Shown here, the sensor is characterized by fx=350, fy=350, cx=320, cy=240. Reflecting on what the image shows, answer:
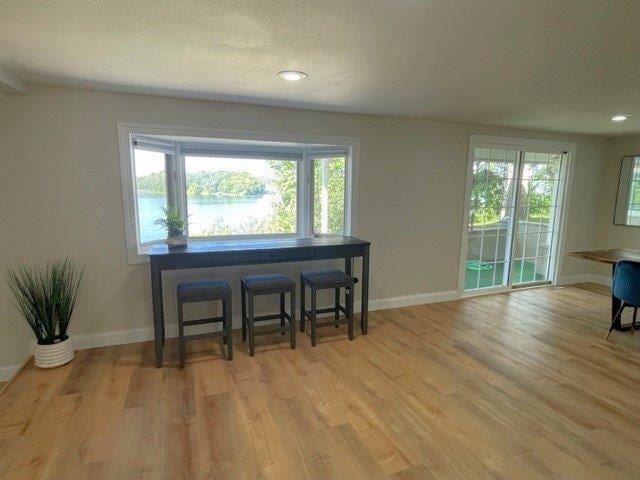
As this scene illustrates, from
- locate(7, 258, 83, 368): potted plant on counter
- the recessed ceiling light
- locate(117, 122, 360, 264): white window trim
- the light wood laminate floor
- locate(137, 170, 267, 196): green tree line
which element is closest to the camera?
the light wood laminate floor

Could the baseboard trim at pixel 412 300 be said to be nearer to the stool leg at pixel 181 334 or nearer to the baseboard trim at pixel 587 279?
the stool leg at pixel 181 334

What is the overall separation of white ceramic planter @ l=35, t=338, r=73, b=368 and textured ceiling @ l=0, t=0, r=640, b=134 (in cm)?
200

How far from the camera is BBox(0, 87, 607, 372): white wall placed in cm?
275

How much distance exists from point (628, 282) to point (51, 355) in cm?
505

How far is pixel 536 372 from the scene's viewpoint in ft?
9.14

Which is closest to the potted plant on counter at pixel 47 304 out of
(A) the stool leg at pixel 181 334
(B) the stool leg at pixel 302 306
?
(A) the stool leg at pixel 181 334

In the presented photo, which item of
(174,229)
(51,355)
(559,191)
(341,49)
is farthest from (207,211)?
(559,191)

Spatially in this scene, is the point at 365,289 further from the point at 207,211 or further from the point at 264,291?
the point at 207,211

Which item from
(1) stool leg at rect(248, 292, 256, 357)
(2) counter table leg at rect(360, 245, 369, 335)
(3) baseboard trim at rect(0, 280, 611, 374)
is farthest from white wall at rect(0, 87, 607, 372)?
(1) stool leg at rect(248, 292, 256, 357)

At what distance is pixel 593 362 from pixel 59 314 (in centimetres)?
439

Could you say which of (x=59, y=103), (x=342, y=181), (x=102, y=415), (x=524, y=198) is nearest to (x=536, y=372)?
(x=342, y=181)

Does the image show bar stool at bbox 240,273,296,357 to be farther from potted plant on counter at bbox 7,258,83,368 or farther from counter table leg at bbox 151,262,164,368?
potted plant on counter at bbox 7,258,83,368

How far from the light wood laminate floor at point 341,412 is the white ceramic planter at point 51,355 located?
76 mm

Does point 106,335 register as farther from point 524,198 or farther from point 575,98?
point 524,198
